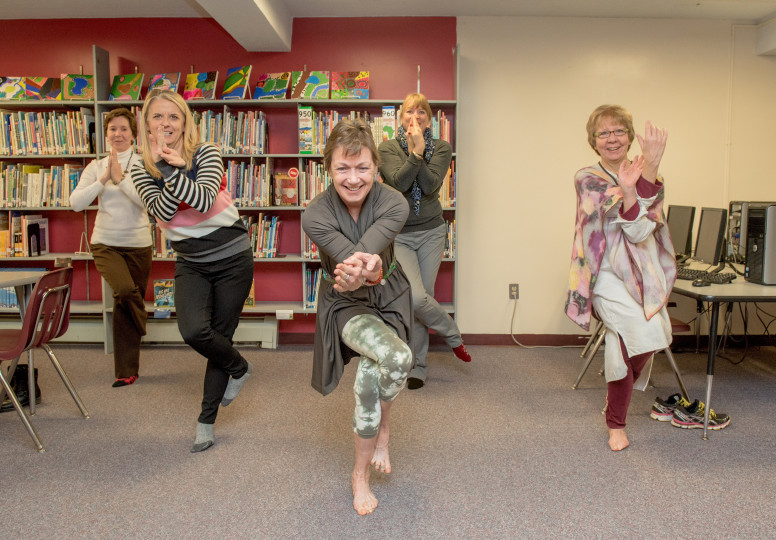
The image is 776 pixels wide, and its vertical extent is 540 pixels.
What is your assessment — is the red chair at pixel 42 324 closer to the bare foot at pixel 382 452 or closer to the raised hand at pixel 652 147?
the bare foot at pixel 382 452

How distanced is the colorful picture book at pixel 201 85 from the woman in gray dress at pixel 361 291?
281 centimetres

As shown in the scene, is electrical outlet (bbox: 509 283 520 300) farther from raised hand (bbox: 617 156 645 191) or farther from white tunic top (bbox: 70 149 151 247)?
white tunic top (bbox: 70 149 151 247)

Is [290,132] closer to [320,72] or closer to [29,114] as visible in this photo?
[320,72]

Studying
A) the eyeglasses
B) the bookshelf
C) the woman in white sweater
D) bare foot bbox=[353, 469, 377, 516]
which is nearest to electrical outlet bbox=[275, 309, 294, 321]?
the bookshelf

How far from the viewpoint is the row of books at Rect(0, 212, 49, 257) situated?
470 centimetres

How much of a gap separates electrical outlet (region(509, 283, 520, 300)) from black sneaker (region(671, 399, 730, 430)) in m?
1.88

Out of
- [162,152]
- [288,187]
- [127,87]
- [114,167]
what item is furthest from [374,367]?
[127,87]

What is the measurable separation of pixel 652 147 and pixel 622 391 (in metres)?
1.08

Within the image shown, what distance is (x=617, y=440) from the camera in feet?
8.96

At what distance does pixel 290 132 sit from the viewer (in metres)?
4.84

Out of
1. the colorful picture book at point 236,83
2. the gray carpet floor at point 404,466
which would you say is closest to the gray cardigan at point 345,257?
the gray carpet floor at point 404,466

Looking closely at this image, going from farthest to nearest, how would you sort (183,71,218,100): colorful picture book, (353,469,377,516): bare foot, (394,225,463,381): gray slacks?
(183,71,218,100): colorful picture book → (394,225,463,381): gray slacks → (353,469,377,516): bare foot

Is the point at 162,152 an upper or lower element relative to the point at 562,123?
lower

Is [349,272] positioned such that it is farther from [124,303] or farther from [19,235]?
[19,235]
